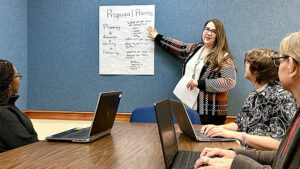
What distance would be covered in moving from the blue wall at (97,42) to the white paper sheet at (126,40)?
0.07 m

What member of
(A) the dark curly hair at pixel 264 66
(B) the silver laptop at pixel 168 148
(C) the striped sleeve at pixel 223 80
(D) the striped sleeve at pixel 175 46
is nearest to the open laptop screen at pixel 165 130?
(B) the silver laptop at pixel 168 148

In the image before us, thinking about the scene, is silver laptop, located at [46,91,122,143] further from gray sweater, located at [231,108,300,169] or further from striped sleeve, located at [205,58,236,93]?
striped sleeve, located at [205,58,236,93]

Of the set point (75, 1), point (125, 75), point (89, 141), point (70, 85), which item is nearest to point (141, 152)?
point (89, 141)

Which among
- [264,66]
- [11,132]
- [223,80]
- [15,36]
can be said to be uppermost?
[15,36]

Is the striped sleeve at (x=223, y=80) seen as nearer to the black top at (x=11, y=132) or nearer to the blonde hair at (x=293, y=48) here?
the black top at (x=11, y=132)

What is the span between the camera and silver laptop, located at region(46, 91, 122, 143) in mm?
1639

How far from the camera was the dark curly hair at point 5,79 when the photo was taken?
6.72 ft

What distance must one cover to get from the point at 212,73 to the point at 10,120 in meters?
1.79

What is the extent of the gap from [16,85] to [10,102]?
18cm

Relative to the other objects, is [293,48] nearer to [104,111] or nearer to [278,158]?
[278,158]

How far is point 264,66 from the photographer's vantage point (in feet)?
6.22

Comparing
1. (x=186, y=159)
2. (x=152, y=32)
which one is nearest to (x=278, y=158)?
(x=186, y=159)

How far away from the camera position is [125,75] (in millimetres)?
3465

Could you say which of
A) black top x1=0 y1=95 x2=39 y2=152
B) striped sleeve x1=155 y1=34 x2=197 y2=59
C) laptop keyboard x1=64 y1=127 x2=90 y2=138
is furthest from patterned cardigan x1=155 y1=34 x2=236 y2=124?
black top x1=0 y1=95 x2=39 y2=152
